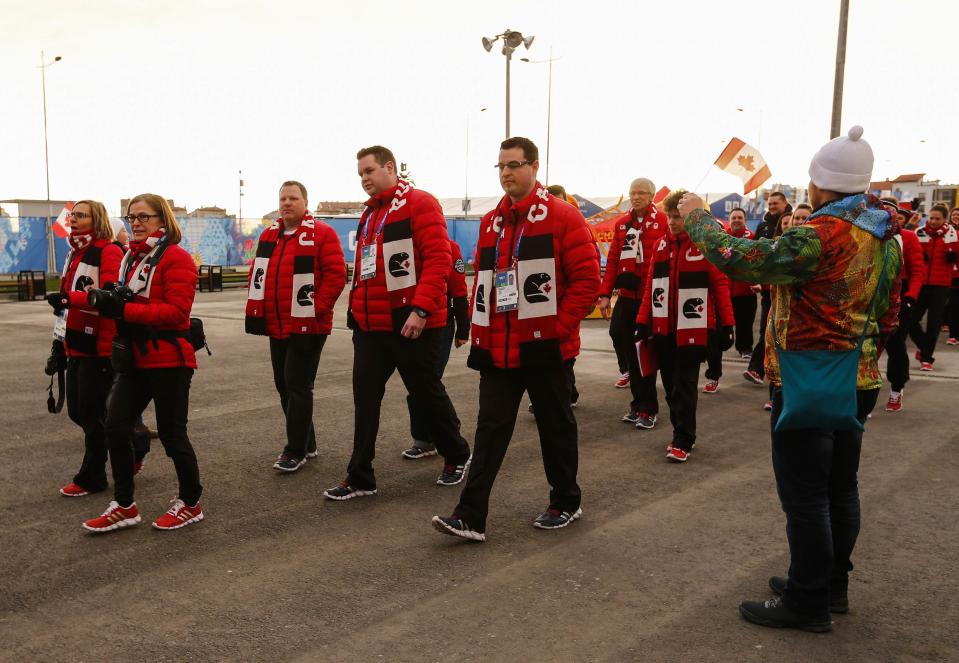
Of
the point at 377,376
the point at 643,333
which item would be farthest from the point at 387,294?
the point at 643,333

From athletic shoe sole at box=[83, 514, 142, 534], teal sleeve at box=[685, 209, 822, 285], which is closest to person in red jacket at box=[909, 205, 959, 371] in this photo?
teal sleeve at box=[685, 209, 822, 285]

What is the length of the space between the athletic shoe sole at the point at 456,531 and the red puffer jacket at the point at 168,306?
5.26 feet

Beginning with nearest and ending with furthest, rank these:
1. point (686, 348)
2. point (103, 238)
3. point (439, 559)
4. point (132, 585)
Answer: point (132, 585) < point (439, 559) < point (103, 238) < point (686, 348)

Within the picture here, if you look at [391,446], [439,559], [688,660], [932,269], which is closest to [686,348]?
[391,446]

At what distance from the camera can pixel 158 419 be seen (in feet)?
15.2

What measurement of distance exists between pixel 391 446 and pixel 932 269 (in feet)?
25.7

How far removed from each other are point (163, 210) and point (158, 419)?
3.70ft

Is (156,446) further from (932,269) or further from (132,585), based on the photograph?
(932,269)

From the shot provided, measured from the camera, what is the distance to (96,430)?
16.9ft

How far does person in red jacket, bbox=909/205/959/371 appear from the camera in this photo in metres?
10.4

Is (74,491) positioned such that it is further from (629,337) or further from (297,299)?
(629,337)

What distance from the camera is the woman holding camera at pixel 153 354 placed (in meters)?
4.49

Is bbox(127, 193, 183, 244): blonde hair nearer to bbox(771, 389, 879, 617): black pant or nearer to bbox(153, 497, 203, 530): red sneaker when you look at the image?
bbox(153, 497, 203, 530): red sneaker

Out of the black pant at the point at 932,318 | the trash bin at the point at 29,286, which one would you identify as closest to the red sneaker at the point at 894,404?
the black pant at the point at 932,318
